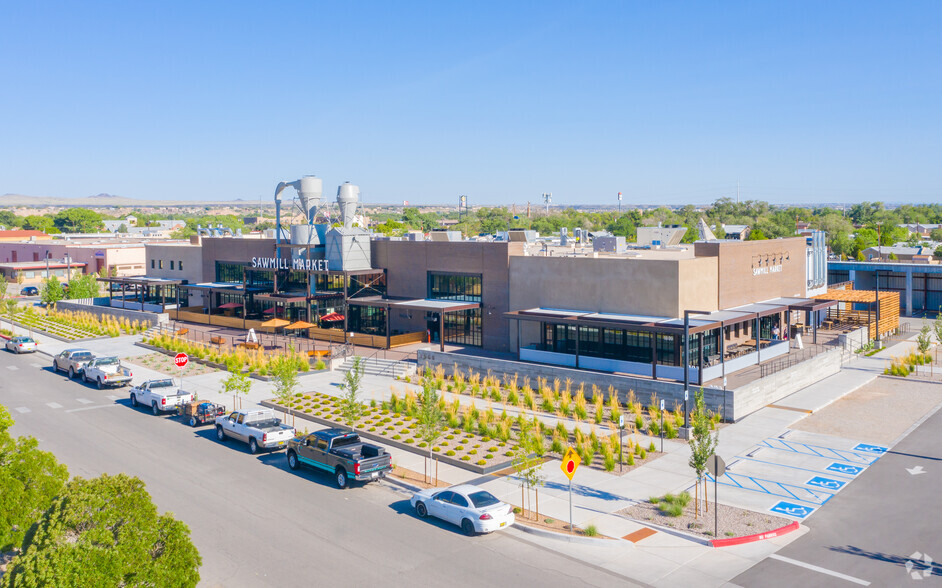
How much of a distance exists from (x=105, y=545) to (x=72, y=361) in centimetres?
3678

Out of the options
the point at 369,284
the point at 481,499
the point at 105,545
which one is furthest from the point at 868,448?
the point at 369,284

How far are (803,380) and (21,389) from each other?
141ft

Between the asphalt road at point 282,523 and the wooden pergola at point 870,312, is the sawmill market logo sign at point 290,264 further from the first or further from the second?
the wooden pergola at point 870,312

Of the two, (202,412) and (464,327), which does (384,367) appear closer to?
(464,327)

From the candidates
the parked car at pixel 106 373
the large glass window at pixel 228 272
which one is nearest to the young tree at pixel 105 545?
the parked car at pixel 106 373

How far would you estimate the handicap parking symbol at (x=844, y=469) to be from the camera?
25.1m

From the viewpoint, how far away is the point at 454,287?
50.8 m

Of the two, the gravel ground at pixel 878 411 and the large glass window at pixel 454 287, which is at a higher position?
the large glass window at pixel 454 287

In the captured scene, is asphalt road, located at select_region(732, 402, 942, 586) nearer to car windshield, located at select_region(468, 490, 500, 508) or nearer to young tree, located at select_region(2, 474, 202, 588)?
car windshield, located at select_region(468, 490, 500, 508)

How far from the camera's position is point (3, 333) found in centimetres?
6228

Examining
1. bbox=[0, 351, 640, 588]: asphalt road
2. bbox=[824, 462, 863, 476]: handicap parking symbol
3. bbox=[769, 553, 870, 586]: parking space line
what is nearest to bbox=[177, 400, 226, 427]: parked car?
bbox=[0, 351, 640, 588]: asphalt road

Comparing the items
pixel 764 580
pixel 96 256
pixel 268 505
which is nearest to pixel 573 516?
pixel 764 580

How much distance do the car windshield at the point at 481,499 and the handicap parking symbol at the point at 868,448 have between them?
616 inches

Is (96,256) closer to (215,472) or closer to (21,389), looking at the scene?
(21,389)
